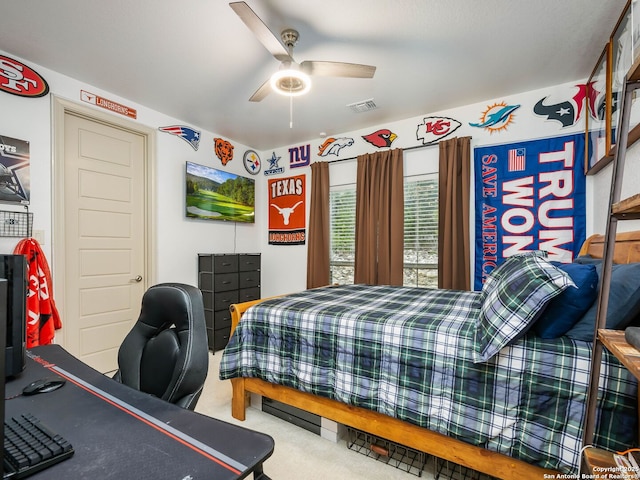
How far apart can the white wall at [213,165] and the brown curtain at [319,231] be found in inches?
6.7

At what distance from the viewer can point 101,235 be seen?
120 inches

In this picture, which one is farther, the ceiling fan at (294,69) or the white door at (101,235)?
the white door at (101,235)

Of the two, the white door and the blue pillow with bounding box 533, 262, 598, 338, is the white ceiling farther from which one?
the blue pillow with bounding box 533, 262, 598, 338

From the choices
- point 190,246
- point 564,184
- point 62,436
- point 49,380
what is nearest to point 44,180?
point 190,246

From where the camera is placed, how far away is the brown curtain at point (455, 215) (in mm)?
3260

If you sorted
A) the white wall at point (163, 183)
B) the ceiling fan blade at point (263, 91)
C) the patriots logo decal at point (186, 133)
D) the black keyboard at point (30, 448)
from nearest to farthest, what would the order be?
the black keyboard at point (30, 448) → the ceiling fan blade at point (263, 91) → the white wall at point (163, 183) → the patriots logo decal at point (186, 133)

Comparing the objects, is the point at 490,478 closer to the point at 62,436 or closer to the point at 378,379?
the point at 378,379

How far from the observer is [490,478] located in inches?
64.9

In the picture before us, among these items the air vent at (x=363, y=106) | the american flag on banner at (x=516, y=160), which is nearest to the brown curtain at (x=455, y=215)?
the american flag on banner at (x=516, y=160)

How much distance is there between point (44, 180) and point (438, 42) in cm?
329

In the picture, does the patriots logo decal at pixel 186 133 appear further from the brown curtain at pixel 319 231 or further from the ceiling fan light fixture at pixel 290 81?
the ceiling fan light fixture at pixel 290 81

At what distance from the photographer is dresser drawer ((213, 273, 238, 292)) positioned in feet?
12.2

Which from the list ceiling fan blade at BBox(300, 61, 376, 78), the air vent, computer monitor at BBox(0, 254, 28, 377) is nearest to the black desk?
computer monitor at BBox(0, 254, 28, 377)

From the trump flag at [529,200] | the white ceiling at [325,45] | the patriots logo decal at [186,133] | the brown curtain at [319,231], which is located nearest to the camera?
the white ceiling at [325,45]
